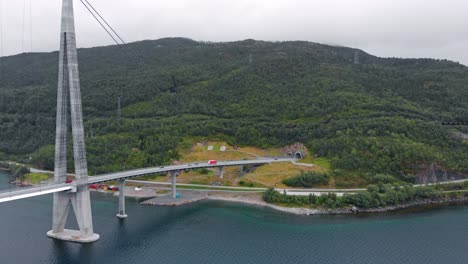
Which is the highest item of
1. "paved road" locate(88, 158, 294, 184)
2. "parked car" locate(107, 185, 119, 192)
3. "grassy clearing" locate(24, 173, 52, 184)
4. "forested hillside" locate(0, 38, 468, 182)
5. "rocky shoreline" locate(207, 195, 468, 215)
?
"forested hillside" locate(0, 38, 468, 182)

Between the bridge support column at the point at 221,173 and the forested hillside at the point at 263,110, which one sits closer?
the bridge support column at the point at 221,173

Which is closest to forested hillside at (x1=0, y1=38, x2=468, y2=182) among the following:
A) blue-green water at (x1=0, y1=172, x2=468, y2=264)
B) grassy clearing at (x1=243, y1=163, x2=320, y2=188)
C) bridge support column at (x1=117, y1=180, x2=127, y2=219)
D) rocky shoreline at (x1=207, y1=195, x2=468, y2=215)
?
grassy clearing at (x1=243, y1=163, x2=320, y2=188)

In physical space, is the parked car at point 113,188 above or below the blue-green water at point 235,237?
above

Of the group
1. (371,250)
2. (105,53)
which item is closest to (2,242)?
(371,250)

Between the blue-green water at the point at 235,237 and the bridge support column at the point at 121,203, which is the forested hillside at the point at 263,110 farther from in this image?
the bridge support column at the point at 121,203

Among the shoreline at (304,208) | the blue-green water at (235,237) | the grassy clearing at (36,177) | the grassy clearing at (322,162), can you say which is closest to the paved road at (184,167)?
the shoreline at (304,208)

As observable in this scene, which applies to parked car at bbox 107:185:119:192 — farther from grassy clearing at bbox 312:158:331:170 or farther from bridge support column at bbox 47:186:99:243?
grassy clearing at bbox 312:158:331:170
